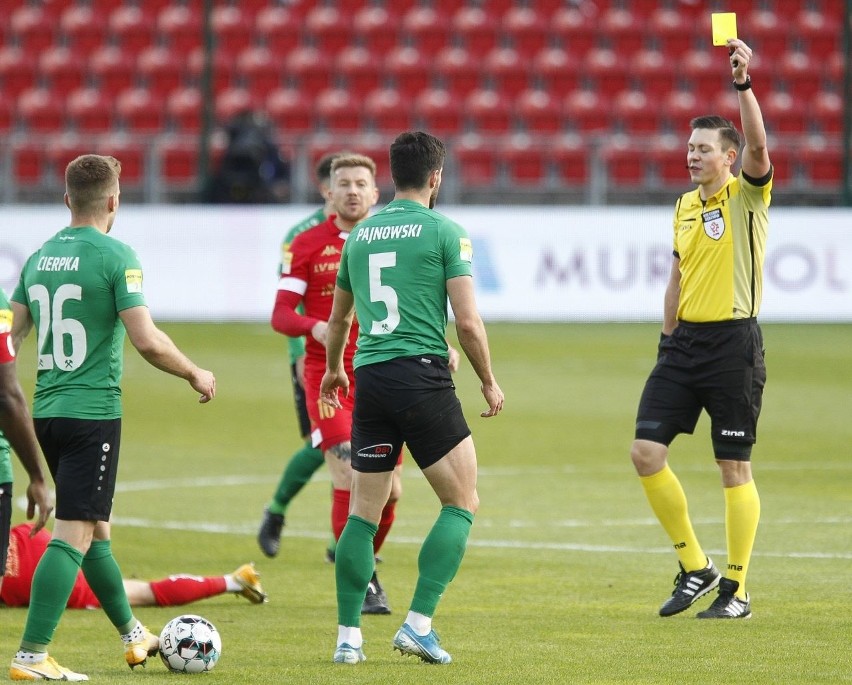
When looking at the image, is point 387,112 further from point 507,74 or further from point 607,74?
point 607,74

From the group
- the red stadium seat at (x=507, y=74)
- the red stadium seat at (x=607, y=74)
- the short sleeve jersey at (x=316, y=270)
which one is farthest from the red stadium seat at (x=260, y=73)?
the short sleeve jersey at (x=316, y=270)

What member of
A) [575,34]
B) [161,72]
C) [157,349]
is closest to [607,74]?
[575,34]

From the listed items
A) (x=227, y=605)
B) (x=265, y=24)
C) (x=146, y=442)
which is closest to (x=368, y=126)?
(x=265, y=24)

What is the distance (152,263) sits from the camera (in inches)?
822

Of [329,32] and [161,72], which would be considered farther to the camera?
[329,32]

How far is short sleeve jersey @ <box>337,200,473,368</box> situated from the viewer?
5.56 metres

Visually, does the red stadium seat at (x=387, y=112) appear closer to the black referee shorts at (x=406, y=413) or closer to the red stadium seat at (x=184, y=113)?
the red stadium seat at (x=184, y=113)

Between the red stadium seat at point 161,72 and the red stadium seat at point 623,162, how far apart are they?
348 inches

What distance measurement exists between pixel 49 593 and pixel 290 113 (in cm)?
2124

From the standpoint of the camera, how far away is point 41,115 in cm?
2620

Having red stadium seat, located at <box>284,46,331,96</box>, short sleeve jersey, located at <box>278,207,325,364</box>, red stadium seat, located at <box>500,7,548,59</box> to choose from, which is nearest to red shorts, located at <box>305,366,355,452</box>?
short sleeve jersey, located at <box>278,207,325,364</box>

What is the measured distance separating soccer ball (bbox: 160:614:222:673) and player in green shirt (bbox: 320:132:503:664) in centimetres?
45

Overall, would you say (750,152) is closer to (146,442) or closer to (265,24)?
(146,442)

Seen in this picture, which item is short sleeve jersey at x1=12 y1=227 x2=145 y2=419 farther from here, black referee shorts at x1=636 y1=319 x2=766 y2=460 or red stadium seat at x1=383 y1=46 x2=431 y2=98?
red stadium seat at x1=383 y1=46 x2=431 y2=98
